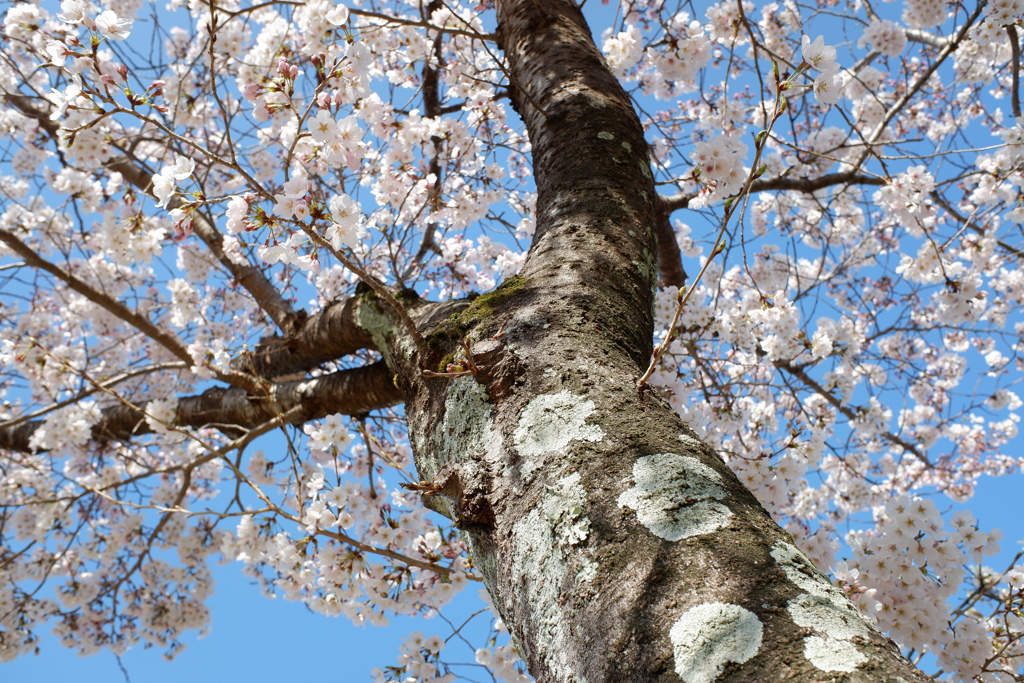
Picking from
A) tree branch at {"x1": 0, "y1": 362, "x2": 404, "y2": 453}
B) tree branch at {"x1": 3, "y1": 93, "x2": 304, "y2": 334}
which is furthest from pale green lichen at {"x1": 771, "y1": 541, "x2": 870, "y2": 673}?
tree branch at {"x1": 3, "y1": 93, "x2": 304, "y2": 334}

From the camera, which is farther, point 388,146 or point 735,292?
point 735,292

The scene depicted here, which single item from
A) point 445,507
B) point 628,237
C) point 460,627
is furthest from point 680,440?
point 460,627

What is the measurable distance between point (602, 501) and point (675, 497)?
0.08 meters

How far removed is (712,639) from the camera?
0.50 meters

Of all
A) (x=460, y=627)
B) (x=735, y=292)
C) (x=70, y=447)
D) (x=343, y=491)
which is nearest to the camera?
(x=460, y=627)

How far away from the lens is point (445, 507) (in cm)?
104

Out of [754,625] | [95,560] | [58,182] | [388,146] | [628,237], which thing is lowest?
[754,625]

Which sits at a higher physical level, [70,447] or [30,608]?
[70,447]

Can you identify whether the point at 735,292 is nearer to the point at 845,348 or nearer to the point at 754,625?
the point at 845,348

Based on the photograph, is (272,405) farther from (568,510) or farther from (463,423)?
(568,510)

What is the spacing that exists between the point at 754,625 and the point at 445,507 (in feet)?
2.09

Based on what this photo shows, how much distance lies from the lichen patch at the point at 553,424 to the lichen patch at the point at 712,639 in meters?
0.26

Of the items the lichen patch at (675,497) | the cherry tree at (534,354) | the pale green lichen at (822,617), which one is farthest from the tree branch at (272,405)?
the pale green lichen at (822,617)

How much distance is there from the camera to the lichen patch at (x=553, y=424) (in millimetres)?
757
